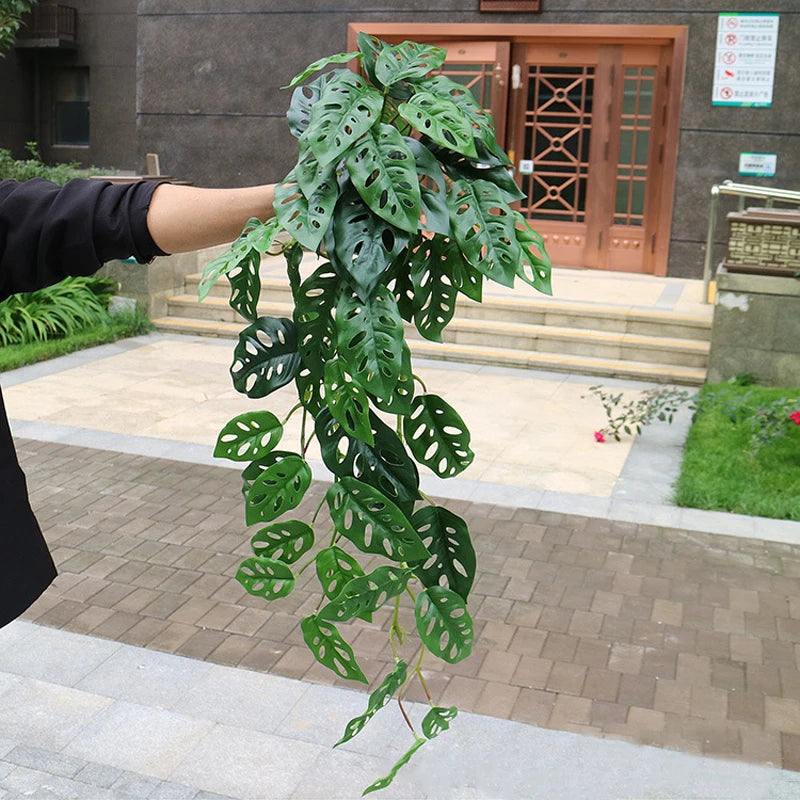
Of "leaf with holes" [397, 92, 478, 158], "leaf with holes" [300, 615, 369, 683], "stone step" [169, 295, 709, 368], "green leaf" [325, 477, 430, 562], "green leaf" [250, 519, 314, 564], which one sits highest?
"leaf with holes" [397, 92, 478, 158]

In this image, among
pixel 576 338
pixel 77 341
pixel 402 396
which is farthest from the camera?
pixel 77 341

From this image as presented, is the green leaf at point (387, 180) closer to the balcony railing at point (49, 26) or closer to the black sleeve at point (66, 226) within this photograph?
the black sleeve at point (66, 226)

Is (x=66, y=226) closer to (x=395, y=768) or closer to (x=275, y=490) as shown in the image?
(x=275, y=490)

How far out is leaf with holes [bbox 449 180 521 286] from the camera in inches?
73.7

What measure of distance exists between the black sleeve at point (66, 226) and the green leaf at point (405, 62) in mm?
523

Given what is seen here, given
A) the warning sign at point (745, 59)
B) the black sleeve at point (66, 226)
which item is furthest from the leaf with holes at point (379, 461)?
the warning sign at point (745, 59)

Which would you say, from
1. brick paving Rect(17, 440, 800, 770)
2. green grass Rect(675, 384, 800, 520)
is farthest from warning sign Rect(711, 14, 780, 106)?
brick paving Rect(17, 440, 800, 770)

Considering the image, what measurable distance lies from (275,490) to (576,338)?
8.00m

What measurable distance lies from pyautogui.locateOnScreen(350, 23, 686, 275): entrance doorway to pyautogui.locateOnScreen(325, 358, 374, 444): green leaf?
10.5m

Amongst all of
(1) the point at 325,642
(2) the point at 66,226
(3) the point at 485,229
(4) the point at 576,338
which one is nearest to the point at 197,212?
(2) the point at 66,226

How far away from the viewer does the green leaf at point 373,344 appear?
1.84 meters

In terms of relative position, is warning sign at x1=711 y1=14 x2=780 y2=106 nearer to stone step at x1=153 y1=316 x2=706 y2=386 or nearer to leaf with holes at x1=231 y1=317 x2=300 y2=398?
stone step at x1=153 y1=316 x2=706 y2=386

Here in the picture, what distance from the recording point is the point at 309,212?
1853mm

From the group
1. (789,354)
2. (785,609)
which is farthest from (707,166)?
(785,609)
